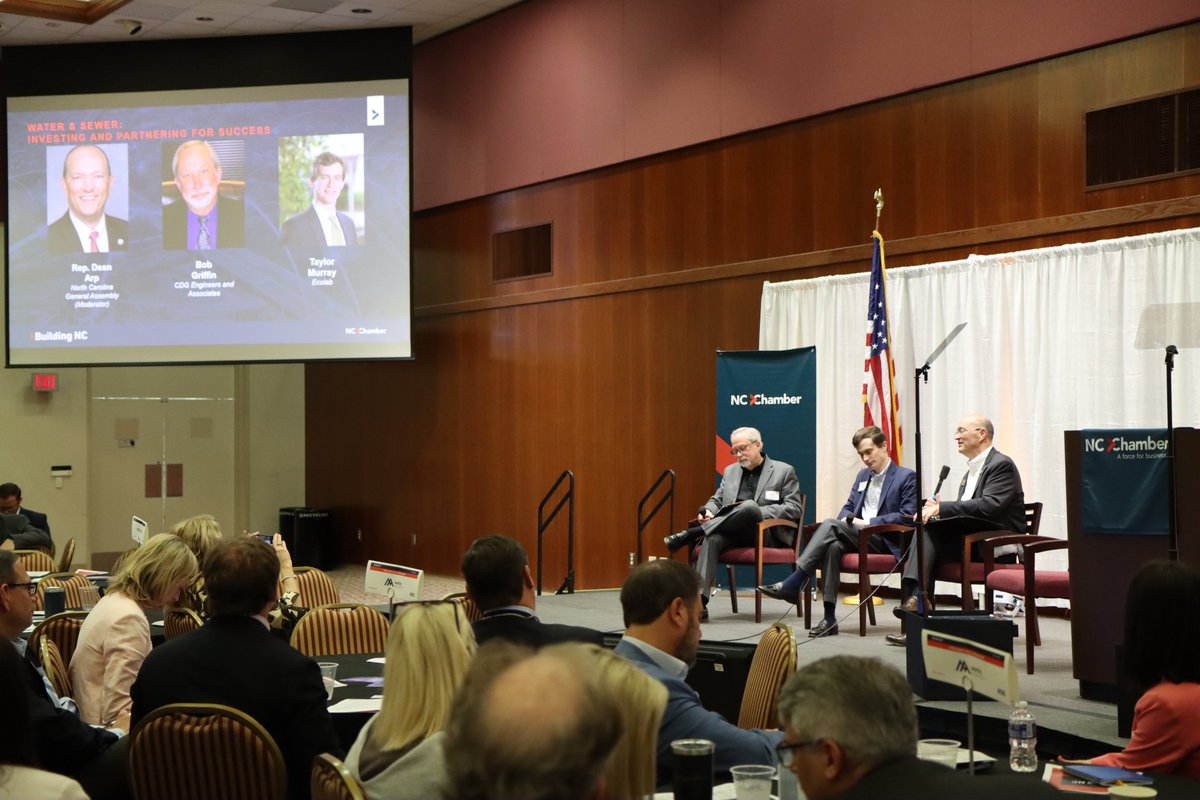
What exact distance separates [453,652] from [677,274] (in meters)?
8.10

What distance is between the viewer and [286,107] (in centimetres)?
1191

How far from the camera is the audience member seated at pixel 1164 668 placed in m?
2.82

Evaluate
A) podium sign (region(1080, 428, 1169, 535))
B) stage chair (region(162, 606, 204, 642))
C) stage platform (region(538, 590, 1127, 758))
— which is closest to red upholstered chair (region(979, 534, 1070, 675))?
stage platform (region(538, 590, 1127, 758))

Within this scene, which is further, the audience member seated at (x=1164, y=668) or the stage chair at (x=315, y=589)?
the stage chair at (x=315, y=589)

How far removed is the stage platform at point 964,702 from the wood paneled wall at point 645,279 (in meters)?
1.71

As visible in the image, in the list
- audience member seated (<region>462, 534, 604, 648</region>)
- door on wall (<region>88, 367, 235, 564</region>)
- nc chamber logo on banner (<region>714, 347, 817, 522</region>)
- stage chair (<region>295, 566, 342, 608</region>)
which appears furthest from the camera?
door on wall (<region>88, 367, 235, 564</region>)

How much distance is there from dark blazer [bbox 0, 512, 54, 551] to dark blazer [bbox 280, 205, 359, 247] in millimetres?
Answer: 3383

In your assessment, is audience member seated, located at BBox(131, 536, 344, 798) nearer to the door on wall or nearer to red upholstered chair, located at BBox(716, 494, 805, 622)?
red upholstered chair, located at BBox(716, 494, 805, 622)

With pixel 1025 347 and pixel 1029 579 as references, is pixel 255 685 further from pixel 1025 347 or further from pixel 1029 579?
pixel 1025 347

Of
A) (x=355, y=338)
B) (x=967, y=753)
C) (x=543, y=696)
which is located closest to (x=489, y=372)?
(x=355, y=338)

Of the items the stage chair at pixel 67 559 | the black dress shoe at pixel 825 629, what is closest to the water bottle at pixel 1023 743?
the black dress shoe at pixel 825 629

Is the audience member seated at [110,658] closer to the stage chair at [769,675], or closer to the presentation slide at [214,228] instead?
the stage chair at [769,675]

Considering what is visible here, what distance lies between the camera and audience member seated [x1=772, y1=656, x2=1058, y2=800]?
75.0 inches

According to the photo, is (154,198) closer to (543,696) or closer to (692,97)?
(692,97)
